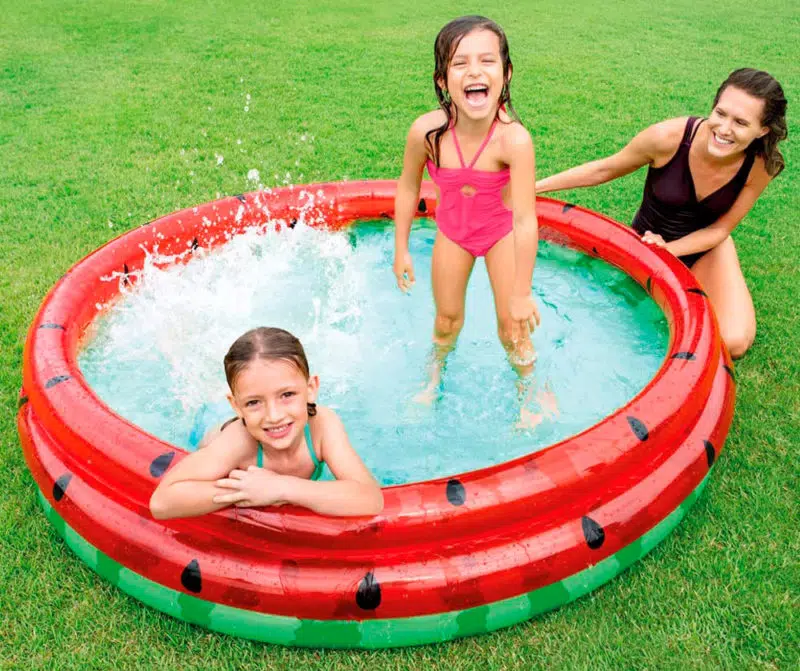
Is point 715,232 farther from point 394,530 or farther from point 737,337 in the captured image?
point 394,530

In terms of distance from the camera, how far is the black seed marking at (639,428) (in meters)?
2.80

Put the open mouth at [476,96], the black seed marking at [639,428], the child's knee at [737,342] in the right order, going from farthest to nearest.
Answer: the child's knee at [737,342]
the open mouth at [476,96]
the black seed marking at [639,428]

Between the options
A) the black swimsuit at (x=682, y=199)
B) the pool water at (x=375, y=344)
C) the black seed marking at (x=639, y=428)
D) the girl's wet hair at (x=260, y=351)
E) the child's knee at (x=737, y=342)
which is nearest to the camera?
the girl's wet hair at (x=260, y=351)

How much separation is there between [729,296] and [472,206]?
178 cm

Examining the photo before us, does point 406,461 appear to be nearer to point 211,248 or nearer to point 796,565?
point 796,565

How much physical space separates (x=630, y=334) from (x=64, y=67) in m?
7.70

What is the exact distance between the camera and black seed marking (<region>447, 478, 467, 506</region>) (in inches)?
98.7

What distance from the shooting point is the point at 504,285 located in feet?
11.2

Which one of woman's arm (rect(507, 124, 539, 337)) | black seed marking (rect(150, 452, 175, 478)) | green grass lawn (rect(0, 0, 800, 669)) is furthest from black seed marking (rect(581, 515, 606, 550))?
black seed marking (rect(150, 452, 175, 478))

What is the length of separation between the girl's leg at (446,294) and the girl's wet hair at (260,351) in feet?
3.98

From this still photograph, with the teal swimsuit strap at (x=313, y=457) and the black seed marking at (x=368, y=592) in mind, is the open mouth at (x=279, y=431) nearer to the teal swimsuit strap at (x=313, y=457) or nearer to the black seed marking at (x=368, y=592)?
the teal swimsuit strap at (x=313, y=457)

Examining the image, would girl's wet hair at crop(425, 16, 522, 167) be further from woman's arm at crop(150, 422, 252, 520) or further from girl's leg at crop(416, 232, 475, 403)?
woman's arm at crop(150, 422, 252, 520)

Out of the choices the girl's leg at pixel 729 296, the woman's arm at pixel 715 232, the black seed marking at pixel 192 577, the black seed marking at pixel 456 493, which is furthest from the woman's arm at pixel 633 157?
the black seed marking at pixel 192 577

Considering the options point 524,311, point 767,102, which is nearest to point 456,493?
point 524,311
